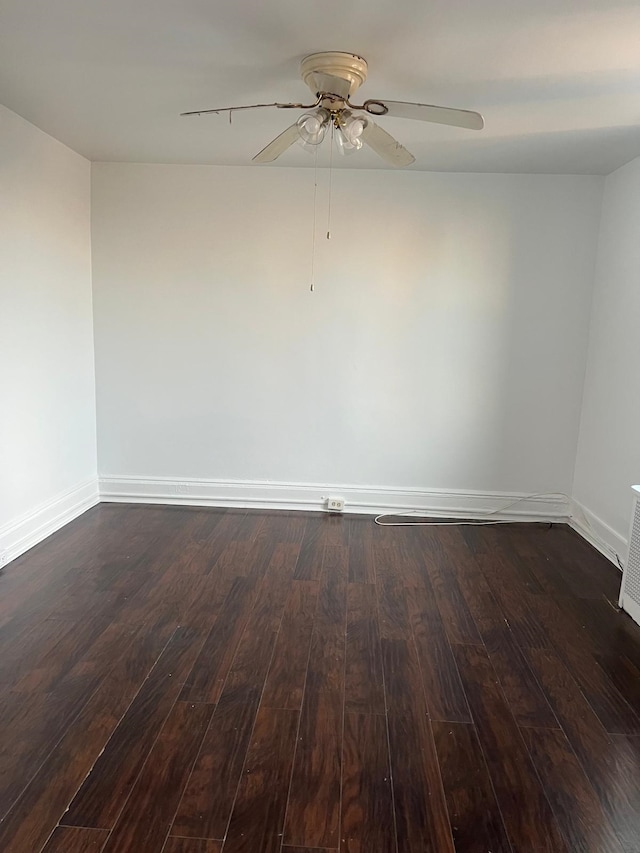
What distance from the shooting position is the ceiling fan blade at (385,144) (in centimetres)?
226

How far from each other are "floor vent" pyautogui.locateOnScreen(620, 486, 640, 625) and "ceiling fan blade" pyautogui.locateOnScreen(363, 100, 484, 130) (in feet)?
6.09

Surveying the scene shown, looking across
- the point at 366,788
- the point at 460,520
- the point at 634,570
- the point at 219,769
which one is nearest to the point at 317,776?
the point at 366,788

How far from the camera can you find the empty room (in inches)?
71.4

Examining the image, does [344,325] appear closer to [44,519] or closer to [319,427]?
[319,427]

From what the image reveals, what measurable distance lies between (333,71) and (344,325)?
194 centimetres

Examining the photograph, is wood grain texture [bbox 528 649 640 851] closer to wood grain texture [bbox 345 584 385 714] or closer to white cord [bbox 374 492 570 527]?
wood grain texture [bbox 345 584 385 714]

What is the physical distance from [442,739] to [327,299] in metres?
2.86

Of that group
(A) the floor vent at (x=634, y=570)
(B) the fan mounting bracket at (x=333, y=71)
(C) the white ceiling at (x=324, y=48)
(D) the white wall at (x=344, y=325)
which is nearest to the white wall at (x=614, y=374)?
(D) the white wall at (x=344, y=325)

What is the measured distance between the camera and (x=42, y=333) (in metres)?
3.45

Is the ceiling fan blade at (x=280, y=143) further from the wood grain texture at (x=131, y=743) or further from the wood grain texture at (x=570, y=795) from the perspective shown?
the wood grain texture at (x=570, y=795)

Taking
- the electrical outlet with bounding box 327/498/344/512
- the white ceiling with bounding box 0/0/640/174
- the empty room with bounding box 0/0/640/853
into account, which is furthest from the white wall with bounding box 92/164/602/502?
the white ceiling with bounding box 0/0/640/174

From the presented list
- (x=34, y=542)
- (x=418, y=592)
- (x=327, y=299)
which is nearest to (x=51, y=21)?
(x=327, y=299)

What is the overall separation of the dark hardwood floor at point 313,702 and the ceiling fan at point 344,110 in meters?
2.10

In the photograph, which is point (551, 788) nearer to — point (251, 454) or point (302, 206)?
point (251, 454)
